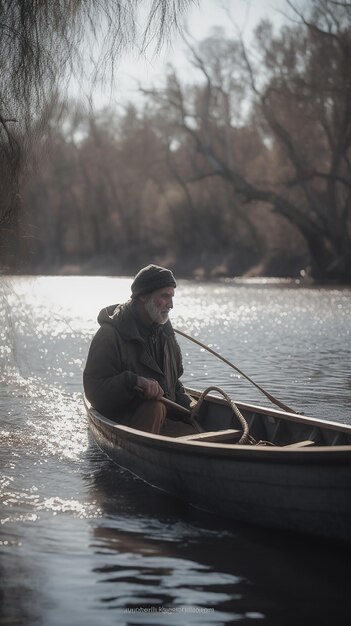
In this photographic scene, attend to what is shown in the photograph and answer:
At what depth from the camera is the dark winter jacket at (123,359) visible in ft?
25.9

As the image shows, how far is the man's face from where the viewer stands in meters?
7.78

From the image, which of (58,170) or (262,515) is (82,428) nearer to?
(262,515)

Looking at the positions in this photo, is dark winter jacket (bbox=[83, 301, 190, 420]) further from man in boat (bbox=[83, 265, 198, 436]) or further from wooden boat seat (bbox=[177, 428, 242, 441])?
wooden boat seat (bbox=[177, 428, 242, 441])

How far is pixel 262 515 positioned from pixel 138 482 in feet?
5.60

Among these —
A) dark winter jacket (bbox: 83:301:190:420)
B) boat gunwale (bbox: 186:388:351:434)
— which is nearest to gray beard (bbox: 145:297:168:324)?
dark winter jacket (bbox: 83:301:190:420)

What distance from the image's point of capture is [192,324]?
2477 centimetres

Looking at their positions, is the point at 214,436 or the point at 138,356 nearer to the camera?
the point at 214,436

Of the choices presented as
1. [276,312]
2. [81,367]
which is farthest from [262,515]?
[276,312]

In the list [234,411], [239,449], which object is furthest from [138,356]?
[239,449]

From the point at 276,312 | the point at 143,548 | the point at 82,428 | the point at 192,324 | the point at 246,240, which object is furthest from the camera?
the point at 246,240

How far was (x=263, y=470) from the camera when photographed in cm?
626

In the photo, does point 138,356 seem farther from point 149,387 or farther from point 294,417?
point 294,417

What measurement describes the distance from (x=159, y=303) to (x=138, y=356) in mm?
507

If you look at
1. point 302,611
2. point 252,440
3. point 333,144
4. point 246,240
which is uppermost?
point 333,144
